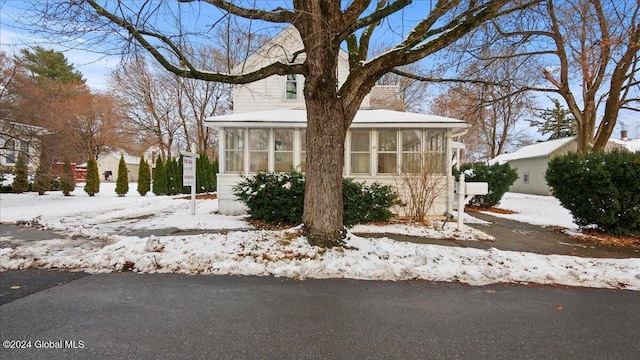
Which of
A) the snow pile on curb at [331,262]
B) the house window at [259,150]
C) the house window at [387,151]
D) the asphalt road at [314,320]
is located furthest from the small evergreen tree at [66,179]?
the house window at [387,151]

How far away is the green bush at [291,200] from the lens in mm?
7805

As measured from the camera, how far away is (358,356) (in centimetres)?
233

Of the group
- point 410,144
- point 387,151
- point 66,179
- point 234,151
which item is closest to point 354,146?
point 387,151

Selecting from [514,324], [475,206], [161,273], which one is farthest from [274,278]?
[475,206]

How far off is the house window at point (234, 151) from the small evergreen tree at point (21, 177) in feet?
48.6

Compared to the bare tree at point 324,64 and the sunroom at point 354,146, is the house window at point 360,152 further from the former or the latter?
the bare tree at point 324,64

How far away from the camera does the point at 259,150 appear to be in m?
10.1

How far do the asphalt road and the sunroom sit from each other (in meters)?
5.83

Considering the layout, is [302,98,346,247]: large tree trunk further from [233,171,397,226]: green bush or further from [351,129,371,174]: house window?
[351,129,371,174]: house window

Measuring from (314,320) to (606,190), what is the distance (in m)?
7.66

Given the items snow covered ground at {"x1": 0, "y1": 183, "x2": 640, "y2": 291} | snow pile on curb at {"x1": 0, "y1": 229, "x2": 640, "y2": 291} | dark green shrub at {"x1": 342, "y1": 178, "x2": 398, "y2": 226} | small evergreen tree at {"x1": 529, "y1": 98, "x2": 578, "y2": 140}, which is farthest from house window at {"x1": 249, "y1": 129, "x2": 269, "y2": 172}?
small evergreen tree at {"x1": 529, "y1": 98, "x2": 578, "y2": 140}

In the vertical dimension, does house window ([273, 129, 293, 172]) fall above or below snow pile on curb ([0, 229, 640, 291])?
above

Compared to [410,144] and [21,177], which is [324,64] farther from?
[21,177]

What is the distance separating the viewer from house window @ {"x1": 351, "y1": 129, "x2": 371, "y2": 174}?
998 cm
